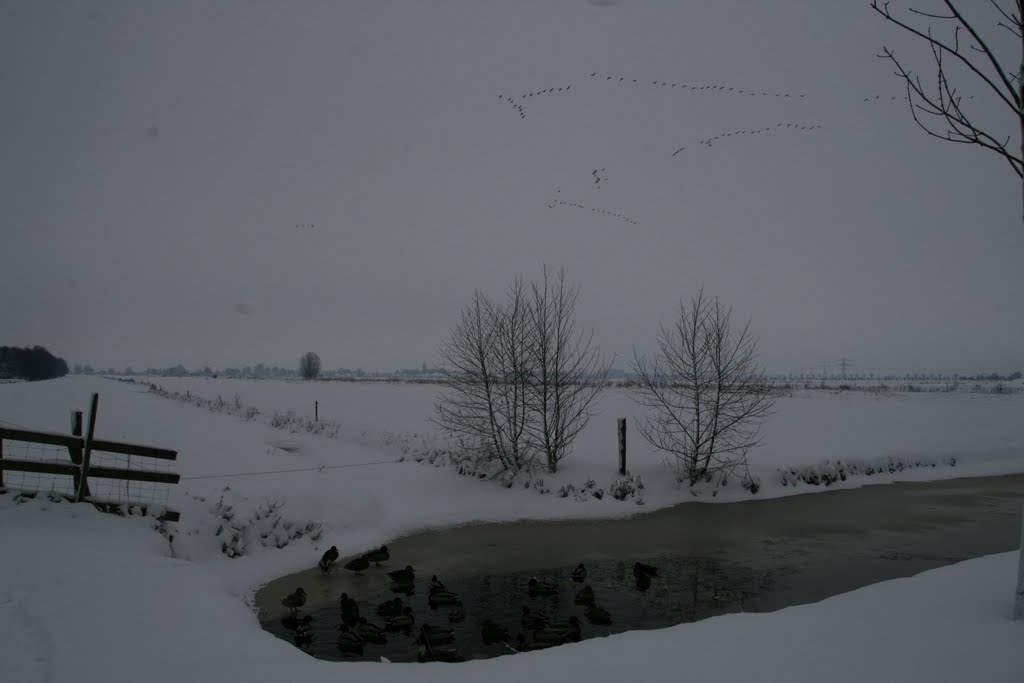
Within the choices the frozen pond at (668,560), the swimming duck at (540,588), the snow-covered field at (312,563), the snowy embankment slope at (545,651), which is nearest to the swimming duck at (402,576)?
the frozen pond at (668,560)

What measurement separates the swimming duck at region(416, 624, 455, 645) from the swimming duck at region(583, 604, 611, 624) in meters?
1.74

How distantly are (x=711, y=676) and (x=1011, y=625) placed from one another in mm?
2874

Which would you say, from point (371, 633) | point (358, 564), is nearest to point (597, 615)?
point (371, 633)

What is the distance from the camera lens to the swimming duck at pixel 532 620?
6.61 metres

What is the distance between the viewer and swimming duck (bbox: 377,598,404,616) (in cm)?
711

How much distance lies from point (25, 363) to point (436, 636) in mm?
142867

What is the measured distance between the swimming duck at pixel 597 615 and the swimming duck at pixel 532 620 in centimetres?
54

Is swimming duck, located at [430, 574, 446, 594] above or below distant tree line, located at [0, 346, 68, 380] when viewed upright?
below

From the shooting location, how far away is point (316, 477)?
13828 millimetres

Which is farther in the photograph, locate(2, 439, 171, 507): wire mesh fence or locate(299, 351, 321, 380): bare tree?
locate(299, 351, 321, 380): bare tree

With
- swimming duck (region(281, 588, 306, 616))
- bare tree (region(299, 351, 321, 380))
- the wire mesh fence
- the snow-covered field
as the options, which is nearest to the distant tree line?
bare tree (region(299, 351, 321, 380))

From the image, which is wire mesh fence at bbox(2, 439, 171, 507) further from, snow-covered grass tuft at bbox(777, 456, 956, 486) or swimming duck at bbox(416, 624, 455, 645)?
snow-covered grass tuft at bbox(777, 456, 956, 486)

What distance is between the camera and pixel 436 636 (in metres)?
6.34

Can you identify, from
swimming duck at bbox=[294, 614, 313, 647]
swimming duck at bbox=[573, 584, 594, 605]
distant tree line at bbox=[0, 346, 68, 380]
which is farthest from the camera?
distant tree line at bbox=[0, 346, 68, 380]
